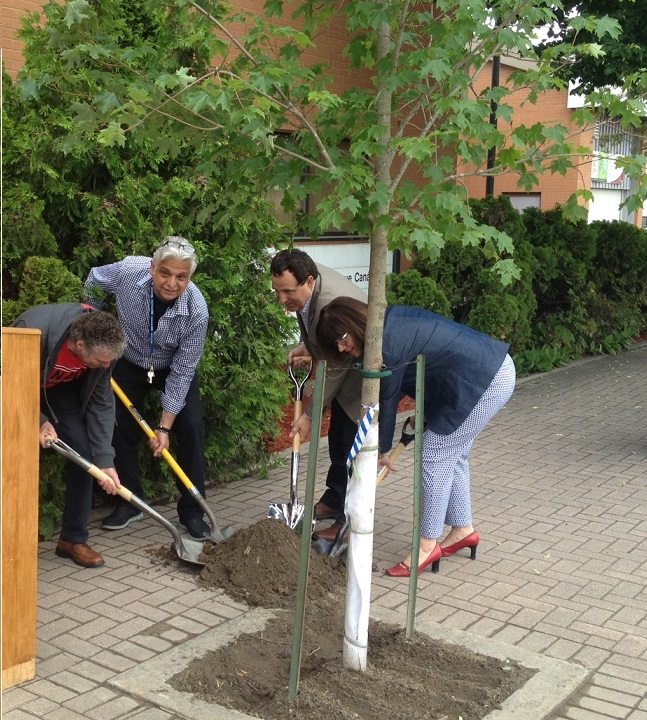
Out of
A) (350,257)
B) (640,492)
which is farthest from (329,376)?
(350,257)

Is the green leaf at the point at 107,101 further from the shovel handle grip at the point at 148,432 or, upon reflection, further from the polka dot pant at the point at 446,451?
the polka dot pant at the point at 446,451

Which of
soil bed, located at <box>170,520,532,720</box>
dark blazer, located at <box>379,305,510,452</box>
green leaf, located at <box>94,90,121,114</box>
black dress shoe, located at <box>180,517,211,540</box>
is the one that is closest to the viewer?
green leaf, located at <box>94,90,121,114</box>

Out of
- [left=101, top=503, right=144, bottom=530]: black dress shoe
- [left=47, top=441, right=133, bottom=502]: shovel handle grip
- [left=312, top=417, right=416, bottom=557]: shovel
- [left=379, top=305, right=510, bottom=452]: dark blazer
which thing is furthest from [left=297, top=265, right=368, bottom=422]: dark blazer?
[left=101, top=503, right=144, bottom=530]: black dress shoe

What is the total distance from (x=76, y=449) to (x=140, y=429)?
0.84m

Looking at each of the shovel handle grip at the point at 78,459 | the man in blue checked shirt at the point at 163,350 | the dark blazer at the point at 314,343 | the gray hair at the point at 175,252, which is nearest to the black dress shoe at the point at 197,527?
the man in blue checked shirt at the point at 163,350

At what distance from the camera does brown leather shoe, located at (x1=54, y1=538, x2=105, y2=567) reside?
5113 mm

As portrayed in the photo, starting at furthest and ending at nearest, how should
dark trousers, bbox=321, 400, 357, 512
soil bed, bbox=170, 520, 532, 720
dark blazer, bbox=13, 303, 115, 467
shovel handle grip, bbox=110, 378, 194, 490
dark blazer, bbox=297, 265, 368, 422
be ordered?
1. dark trousers, bbox=321, 400, 357, 512
2. shovel handle grip, bbox=110, 378, 194, 490
3. dark blazer, bbox=297, 265, 368, 422
4. dark blazer, bbox=13, 303, 115, 467
5. soil bed, bbox=170, 520, 532, 720

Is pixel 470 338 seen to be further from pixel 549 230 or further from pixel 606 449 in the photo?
pixel 549 230

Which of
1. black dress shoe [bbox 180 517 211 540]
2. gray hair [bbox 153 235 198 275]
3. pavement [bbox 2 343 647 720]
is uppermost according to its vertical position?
gray hair [bbox 153 235 198 275]

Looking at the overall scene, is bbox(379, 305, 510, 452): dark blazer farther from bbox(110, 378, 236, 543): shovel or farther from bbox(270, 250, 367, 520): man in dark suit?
bbox(110, 378, 236, 543): shovel

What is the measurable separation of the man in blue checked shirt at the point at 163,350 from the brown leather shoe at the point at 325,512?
705mm

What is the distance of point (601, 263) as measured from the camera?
45.9 feet

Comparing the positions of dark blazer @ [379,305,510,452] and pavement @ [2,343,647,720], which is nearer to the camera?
pavement @ [2,343,647,720]

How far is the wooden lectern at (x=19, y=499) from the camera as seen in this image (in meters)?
3.71
